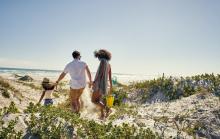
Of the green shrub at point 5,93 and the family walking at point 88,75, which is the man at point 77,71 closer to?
the family walking at point 88,75

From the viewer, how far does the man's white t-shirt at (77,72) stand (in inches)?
403

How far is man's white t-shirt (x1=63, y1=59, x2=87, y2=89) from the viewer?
10.2 meters

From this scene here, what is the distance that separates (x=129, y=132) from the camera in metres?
7.24

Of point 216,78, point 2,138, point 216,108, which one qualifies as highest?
point 216,78

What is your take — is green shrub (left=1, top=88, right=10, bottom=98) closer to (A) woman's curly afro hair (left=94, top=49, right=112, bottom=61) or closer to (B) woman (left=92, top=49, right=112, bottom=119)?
(B) woman (left=92, top=49, right=112, bottom=119)

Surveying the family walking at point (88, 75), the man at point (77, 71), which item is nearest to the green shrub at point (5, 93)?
the family walking at point (88, 75)

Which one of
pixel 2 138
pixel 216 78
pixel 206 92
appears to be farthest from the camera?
pixel 216 78

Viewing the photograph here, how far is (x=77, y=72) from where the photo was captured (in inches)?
404

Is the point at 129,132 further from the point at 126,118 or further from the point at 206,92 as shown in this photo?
the point at 206,92

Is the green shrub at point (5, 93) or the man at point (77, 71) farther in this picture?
the green shrub at point (5, 93)

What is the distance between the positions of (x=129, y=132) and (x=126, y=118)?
2.69 m

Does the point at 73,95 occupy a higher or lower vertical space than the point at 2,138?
higher

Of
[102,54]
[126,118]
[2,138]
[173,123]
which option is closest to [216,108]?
[173,123]

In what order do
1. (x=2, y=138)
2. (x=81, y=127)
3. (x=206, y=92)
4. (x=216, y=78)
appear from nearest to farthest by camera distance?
1. (x=2, y=138)
2. (x=81, y=127)
3. (x=206, y=92)
4. (x=216, y=78)
